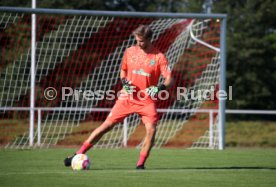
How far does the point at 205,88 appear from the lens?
1866cm

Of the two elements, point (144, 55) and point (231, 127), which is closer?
point (144, 55)

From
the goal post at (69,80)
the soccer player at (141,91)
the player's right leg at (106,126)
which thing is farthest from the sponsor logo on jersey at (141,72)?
the goal post at (69,80)

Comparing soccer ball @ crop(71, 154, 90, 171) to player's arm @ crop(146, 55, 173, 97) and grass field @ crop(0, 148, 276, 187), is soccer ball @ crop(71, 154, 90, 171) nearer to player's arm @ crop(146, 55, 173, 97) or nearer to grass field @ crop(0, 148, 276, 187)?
grass field @ crop(0, 148, 276, 187)

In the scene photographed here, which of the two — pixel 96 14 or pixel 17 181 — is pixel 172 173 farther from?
pixel 96 14

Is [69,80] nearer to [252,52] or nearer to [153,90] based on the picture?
[153,90]

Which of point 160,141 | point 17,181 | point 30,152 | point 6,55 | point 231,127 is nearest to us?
point 17,181

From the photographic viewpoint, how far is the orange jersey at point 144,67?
420 inches

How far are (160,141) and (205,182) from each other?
1136 centimetres

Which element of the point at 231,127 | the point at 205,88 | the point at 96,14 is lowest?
the point at 231,127

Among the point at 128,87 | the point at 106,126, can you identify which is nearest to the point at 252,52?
the point at 128,87

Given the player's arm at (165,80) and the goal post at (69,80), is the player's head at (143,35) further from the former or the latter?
the goal post at (69,80)

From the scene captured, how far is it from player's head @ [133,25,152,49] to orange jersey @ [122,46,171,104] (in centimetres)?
20

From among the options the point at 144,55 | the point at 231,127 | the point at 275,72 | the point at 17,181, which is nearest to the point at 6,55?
the point at 144,55

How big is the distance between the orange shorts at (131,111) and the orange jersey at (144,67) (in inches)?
3.6
